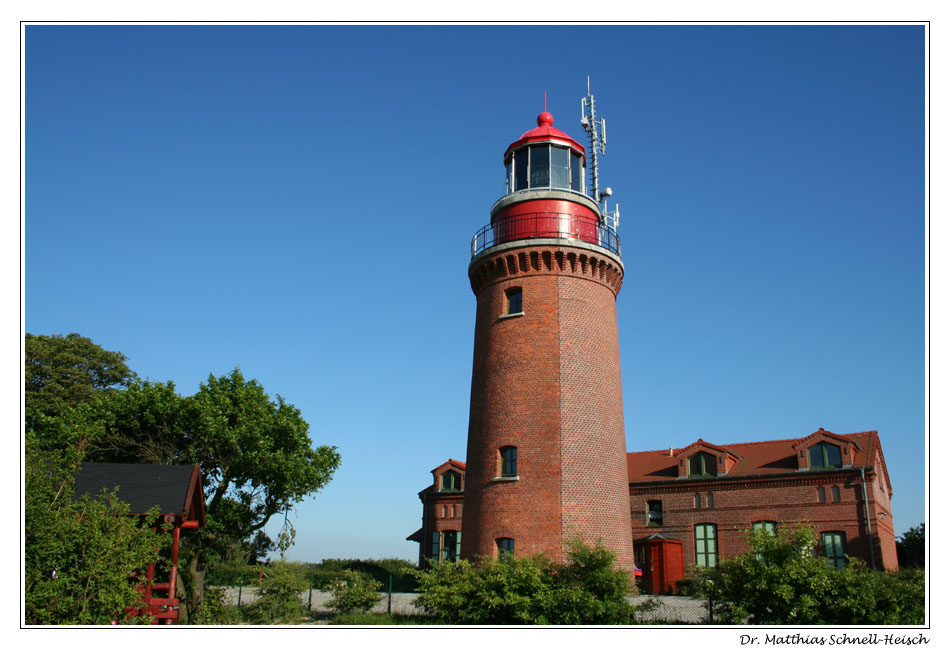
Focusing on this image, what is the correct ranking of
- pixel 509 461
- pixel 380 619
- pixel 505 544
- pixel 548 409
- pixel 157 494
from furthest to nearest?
pixel 509 461 → pixel 548 409 → pixel 505 544 → pixel 380 619 → pixel 157 494

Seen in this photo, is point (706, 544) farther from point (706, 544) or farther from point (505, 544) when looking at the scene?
point (505, 544)

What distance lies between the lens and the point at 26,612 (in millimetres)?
14492

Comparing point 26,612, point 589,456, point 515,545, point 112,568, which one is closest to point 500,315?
point 589,456

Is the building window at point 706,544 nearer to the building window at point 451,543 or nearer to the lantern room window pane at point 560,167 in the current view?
the building window at point 451,543

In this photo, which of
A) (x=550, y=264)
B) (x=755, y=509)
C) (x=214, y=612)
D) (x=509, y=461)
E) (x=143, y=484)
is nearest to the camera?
(x=143, y=484)

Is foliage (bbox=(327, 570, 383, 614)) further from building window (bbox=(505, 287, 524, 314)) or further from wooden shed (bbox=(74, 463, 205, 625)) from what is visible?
building window (bbox=(505, 287, 524, 314))

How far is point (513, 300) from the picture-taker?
2512cm

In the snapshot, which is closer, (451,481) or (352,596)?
(352,596)

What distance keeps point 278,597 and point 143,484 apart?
4.89 metres

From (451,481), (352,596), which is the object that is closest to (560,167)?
(352,596)

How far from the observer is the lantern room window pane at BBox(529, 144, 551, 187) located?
2578 centimetres

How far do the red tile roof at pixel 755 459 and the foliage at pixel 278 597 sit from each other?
19.9 metres

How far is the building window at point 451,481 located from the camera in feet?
135

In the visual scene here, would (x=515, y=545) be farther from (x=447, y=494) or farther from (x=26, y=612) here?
(x=447, y=494)
